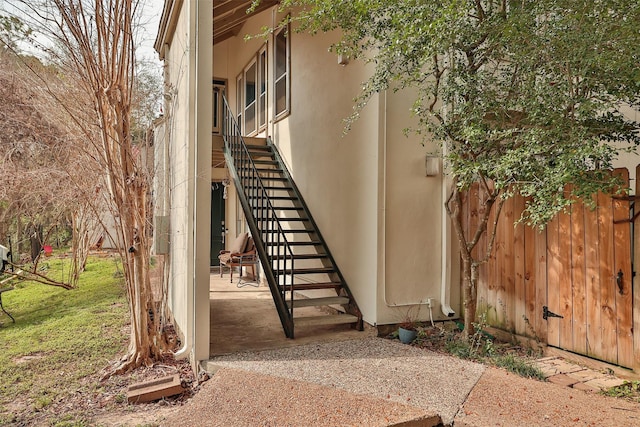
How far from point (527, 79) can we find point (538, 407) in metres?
2.69

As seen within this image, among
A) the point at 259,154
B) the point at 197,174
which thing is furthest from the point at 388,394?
the point at 259,154

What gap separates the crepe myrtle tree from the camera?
3095 millimetres

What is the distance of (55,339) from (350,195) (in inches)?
175

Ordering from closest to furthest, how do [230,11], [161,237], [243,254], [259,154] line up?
[161,237], [230,11], [259,154], [243,254]

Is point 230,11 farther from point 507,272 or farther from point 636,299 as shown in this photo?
point 636,299

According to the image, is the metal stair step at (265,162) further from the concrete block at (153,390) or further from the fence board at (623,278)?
A: the fence board at (623,278)

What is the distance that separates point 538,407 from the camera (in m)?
3.12

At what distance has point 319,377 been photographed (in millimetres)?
3732

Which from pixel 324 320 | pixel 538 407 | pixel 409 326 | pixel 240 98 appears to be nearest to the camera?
pixel 538 407

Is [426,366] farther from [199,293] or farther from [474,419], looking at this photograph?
[199,293]

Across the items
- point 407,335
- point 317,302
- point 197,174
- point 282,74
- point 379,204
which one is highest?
point 282,74

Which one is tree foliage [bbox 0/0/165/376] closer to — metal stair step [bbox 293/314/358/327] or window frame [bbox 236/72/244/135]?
metal stair step [bbox 293/314/358/327]

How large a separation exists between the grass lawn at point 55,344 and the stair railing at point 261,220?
1978 mm

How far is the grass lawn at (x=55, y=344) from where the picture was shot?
3898mm
